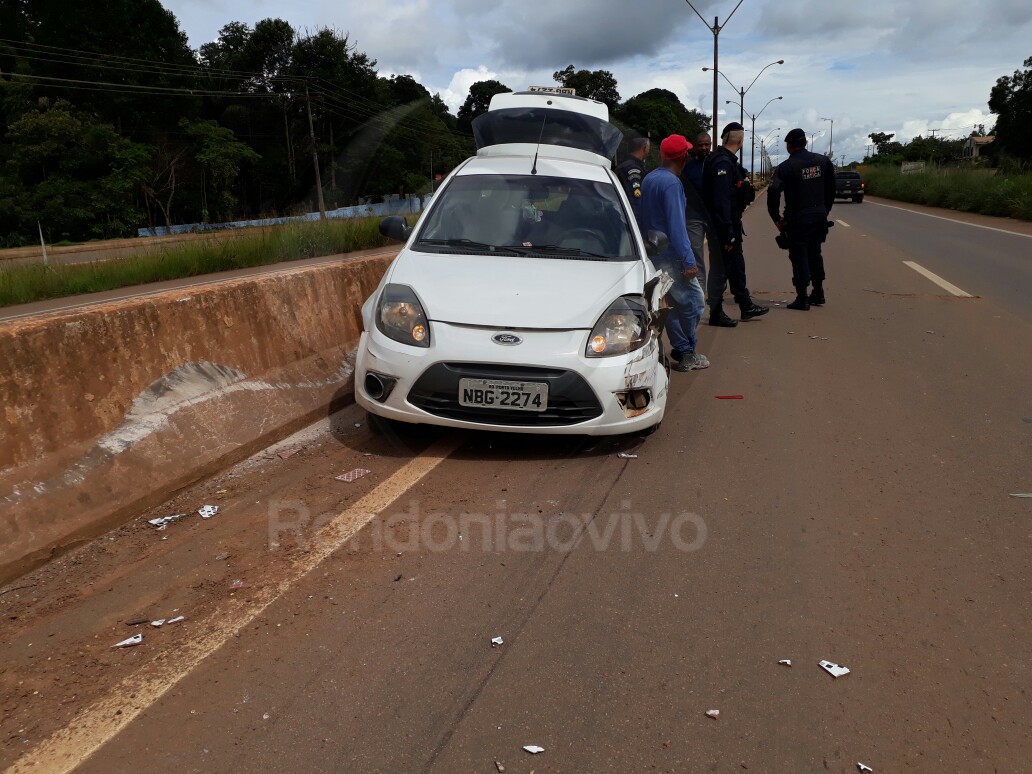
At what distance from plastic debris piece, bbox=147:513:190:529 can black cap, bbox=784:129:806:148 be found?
7989 millimetres

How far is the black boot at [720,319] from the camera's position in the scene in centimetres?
920

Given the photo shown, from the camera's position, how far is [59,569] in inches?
135

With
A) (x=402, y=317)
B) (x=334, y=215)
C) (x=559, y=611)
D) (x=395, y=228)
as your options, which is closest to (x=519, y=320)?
(x=402, y=317)

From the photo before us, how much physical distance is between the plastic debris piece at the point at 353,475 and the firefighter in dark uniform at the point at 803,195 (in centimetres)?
675

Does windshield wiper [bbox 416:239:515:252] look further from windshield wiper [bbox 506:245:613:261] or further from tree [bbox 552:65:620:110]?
tree [bbox 552:65:620:110]

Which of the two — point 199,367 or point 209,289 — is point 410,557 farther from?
point 209,289

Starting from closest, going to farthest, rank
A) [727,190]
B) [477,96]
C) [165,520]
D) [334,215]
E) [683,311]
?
[165,520]
[683,311]
[727,190]
[334,215]
[477,96]

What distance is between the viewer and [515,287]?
16.0 ft

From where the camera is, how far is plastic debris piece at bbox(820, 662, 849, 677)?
2705mm

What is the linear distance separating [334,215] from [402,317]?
21888mm

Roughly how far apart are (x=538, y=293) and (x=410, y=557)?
189 cm

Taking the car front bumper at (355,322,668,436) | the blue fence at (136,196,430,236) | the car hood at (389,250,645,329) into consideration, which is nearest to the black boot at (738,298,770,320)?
the blue fence at (136,196,430,236)

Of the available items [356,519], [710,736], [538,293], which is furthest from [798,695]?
[538,293]

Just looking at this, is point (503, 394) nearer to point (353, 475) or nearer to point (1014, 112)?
point (353, 475)
